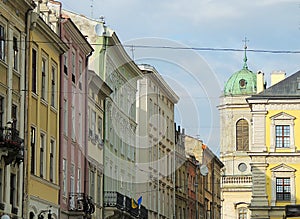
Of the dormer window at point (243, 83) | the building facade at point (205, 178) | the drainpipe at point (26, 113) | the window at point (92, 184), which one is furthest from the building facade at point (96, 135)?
the dormer window at point (243, 83)

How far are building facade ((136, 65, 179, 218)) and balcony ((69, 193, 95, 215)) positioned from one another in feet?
70.1

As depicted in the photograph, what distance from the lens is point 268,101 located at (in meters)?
73.3

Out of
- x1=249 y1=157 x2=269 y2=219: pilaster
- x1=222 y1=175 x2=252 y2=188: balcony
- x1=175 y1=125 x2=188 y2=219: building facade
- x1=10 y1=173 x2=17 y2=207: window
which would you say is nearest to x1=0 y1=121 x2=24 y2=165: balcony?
Result: x1=10 y1=173 x2=17 y2=207: window

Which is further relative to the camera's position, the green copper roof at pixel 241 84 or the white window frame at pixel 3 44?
the green copper roof at pixel 241 84

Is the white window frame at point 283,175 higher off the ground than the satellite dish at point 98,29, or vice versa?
the satellite dish at point 98,29

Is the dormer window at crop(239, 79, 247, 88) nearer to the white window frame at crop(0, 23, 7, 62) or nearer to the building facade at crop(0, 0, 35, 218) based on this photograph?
the building facade at crop(0, 0, 35, 218)

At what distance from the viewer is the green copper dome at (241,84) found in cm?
13000

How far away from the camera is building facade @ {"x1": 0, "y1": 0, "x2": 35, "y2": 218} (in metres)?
32.8

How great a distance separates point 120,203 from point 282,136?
72.8 feet

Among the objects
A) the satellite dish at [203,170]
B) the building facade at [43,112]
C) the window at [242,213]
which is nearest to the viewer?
the building facade at [43,112]

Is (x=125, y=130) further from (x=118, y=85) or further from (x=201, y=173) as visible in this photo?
(x=201, y=173)

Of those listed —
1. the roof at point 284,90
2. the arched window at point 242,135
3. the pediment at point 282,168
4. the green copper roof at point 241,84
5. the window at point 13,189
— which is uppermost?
the green copper roof at point 241,84

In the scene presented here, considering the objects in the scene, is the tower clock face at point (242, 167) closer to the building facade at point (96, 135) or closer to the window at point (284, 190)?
the window at point (284, 190)

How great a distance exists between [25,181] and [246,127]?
91248 millimetres
